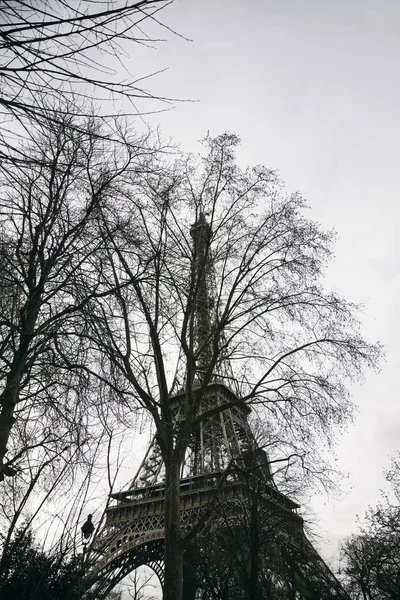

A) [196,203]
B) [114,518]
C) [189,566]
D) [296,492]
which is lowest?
[189,566]

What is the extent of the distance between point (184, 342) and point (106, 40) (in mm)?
6835

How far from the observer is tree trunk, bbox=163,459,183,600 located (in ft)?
20.6

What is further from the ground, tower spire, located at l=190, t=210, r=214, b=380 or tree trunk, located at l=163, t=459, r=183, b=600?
tower spire, located at l=190, t=210, r=214, b=380

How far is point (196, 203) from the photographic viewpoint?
9.98m

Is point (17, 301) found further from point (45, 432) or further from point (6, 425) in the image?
point (45, 432)

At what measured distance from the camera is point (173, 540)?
6.74 m

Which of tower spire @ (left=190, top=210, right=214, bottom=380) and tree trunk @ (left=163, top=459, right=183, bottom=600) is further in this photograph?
tower spire @ (left=190, top=210, right=214, bottom=380)

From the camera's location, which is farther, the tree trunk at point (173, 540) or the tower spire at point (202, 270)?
the tower spire at point (202, 270)

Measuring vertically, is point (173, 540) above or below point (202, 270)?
below

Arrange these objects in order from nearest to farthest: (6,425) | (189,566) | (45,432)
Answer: (6,425) < (45,432) < (189,566)

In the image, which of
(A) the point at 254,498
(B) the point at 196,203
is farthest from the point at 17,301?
(A) the point at 254,498

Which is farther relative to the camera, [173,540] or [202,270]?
[202,270]

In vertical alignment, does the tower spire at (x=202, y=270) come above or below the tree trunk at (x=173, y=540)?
above

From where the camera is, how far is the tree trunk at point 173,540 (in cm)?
628
